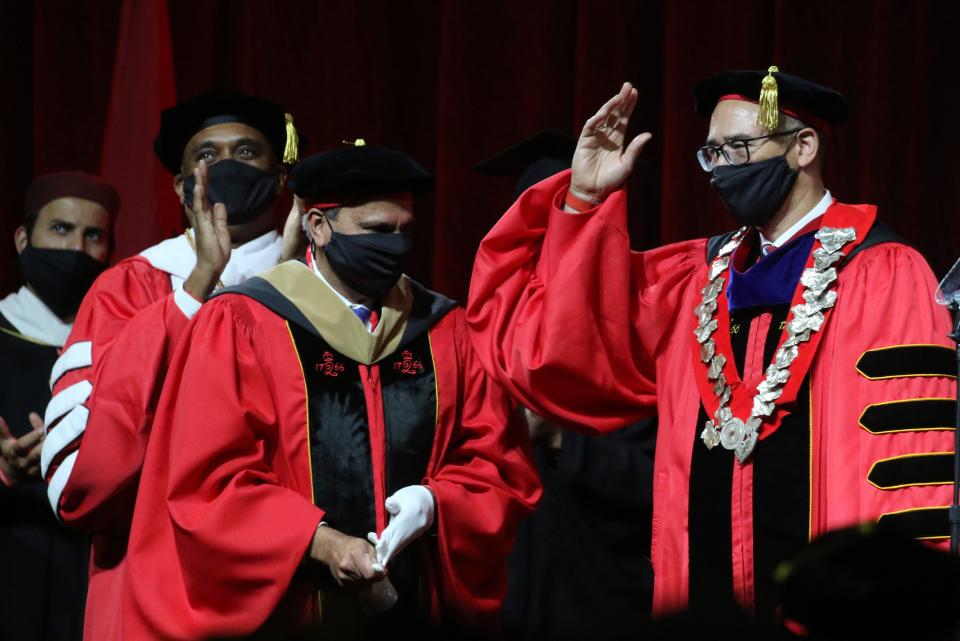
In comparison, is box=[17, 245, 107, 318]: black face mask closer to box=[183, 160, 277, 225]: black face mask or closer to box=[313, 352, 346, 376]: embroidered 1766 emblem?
box=[183, 160, 277, 225]: black face mask

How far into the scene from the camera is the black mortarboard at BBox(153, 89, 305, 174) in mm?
4172

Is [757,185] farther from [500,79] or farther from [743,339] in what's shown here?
[500,79]

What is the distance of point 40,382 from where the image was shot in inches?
169

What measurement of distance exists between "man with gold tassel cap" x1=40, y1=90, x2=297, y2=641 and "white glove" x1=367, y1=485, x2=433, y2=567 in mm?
811

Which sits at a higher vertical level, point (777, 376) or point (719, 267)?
point (719, 267)

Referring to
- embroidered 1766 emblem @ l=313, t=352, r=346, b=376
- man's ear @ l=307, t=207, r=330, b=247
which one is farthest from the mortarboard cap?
embroidered 1766 emblem @ l=313, t=352, r=346, b=376

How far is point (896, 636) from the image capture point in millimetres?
1062

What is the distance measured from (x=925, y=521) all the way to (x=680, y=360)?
692 mm

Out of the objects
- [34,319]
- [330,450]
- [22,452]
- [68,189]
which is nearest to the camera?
[330,450]

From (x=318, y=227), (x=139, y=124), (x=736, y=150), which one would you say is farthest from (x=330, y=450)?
(x=139, y=124)

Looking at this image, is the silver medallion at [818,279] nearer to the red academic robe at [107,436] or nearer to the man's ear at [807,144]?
the man's ear at [807,144]

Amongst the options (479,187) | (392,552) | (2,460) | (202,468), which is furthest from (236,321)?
(479,187)

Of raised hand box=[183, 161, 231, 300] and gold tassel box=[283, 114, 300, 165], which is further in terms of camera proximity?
gold tassel box=[283, 114, 300, 165]

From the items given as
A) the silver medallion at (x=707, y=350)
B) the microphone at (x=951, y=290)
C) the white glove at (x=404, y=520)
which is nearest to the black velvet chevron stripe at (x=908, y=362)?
the microphone at (x=951, y=290)
